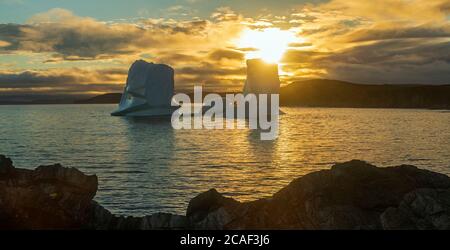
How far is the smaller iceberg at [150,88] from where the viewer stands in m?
85.2

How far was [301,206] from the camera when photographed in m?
11.5

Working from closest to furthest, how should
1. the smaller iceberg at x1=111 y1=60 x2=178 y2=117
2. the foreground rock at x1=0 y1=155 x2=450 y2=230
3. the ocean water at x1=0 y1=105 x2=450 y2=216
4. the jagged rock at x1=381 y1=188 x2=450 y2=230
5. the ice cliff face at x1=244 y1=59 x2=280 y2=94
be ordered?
the jagged rock at x1=381 y1=188 x2=450 y2=230
the foreground rock at x1=0 y1=155 x2=450 y2=230
the ocean water at x1=0 y1=105 x2=450 y2=216
the smaller iceberg at x1=111 y1=60 x2=178 y2=117
the ice cliff face at x1=244 y1=59 x2=280 y2=94

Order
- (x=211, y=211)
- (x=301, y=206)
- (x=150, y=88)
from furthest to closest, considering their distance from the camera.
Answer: (x=150, y=88) < (x=211, y=211) < (x=301, y=206)

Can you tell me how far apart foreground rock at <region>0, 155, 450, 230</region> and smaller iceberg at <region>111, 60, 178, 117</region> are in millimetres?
72703

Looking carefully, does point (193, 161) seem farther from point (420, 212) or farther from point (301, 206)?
point (420, 212)

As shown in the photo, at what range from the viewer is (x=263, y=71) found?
103 metres

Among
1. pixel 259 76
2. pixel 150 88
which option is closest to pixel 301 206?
pixel 150 88

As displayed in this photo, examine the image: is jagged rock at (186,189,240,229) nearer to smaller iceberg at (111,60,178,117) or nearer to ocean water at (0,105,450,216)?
ocean water at (0,105,450,216)

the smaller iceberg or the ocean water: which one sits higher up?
the smaller iceberg

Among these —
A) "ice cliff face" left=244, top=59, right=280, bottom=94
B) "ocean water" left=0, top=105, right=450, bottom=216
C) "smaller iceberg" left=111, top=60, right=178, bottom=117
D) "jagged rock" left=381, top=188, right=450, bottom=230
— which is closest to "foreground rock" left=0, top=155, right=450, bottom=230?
"jagged rock" left=381, top=188, right=450, bottom=230

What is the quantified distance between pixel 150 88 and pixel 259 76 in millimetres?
27410

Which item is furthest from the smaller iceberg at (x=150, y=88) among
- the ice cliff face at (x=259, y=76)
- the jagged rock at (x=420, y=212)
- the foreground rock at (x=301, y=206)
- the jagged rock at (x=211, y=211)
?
the jagged rock at (x=420, y=212)

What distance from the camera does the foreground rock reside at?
1058 cm
